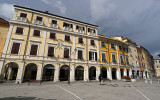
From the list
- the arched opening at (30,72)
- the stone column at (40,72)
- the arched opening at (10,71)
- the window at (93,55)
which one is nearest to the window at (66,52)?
the stone column at (40,72)

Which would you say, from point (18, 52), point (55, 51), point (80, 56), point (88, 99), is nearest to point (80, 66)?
point (80, 56)

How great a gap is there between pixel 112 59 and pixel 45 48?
60.8 feet

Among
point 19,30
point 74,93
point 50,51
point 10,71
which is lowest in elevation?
point 74,93

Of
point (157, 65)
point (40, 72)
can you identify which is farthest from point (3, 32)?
point (157, 65)

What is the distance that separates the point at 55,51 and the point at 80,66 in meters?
6.83

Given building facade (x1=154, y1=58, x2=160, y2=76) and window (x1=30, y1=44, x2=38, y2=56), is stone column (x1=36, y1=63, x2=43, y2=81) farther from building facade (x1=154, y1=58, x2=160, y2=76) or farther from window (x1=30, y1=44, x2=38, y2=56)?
building facade (x1=154, y1=58, x2=160, y2=76)

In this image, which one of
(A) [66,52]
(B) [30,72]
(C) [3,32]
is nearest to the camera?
(C) [3,32]

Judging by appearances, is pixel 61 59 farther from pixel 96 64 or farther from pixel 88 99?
pixel 88 99

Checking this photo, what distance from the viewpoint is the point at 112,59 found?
25312mm

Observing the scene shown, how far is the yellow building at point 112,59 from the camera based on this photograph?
2367 centimetres

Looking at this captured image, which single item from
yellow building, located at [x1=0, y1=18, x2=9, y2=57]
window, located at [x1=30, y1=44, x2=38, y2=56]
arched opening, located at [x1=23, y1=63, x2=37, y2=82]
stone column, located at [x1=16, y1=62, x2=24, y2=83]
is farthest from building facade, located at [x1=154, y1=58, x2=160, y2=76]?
yellow building, located at [x1=0, y1=18, x2=9, y2=57]

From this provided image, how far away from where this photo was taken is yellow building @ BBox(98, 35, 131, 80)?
932 inches

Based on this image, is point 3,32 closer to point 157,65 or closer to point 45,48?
point 45,48

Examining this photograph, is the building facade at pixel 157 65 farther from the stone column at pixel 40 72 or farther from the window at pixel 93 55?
the stone column at pixel 40 72
